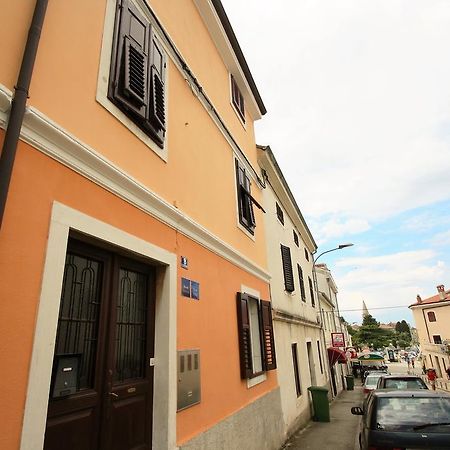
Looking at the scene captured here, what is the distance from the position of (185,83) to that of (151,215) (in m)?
2.99

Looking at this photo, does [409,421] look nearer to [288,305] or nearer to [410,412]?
[410,412]

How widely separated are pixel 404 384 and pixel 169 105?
9309 millimetres

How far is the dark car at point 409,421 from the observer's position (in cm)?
422

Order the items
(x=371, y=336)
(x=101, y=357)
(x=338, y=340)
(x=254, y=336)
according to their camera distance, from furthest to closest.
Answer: (x=371, y=336) < (x=338, y=340) < (x=254, y=336) < (x=101, y=357)

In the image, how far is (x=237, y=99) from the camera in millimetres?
9305

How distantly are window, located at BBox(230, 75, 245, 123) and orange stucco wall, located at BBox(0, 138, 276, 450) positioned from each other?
5026 mm

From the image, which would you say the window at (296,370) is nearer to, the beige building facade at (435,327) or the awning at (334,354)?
the awning at (334,354)

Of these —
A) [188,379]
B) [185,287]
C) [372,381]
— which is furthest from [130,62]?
[372,381]

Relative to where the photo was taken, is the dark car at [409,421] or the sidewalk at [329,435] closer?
the dark car at [409,421]

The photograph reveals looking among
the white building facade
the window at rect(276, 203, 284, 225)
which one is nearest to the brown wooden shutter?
the white building facade

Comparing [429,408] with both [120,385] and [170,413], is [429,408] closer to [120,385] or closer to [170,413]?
[170,413]

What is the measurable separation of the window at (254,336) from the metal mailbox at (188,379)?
181cm

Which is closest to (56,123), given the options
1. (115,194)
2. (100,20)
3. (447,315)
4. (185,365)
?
(115,194)

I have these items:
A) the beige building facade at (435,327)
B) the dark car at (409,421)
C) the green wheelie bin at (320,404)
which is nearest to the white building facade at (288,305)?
the green wheelie bin at (320,404)
